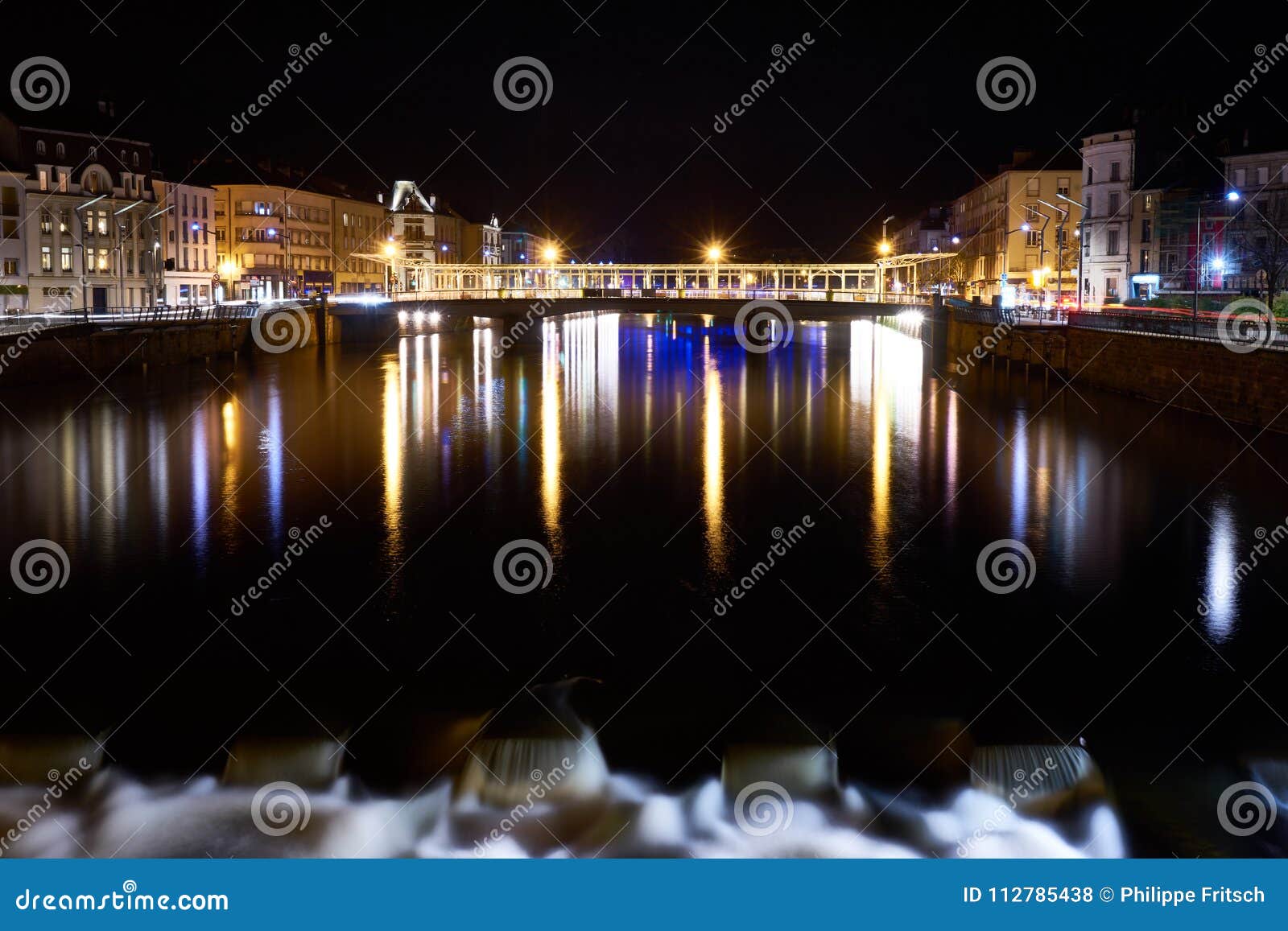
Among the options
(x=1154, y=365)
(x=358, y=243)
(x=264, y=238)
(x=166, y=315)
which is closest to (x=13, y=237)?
(x=166, y=315)

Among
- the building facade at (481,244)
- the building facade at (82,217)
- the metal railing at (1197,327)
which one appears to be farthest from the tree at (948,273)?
the building facade at (82,217)

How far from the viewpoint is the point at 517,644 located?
15359 millimetres

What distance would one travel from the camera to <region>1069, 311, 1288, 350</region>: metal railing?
3114 centimetres

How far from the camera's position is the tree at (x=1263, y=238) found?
4962cm

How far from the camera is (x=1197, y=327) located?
34.4 meters

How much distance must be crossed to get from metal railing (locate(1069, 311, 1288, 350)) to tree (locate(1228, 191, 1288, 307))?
7.31m

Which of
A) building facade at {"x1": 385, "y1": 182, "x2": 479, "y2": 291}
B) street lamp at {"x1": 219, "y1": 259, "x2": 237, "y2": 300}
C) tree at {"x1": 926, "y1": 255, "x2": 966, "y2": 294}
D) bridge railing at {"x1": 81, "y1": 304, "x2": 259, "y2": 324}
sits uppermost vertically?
building facade at {"x1": 385, "y1": 182, "x2": 479, "y2": 291}

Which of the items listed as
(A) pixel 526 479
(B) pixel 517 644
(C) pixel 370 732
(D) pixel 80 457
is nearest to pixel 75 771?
(C) pixel 370 732

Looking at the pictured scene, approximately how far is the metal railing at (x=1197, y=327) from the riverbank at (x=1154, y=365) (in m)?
0.27

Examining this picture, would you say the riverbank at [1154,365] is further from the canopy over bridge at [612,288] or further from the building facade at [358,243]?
the building facade at [358,243]

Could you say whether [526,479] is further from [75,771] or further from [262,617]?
[75,771]

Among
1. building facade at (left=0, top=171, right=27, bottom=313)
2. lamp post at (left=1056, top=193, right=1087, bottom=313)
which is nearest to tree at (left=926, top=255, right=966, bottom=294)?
lamp post at (left=1056, top=193, right=1087, bottom=313)

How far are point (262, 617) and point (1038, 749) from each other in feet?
30.2

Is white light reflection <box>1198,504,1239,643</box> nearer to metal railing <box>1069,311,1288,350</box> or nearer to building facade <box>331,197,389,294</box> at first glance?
metal railing <box>1069,311,1288,350</box>
